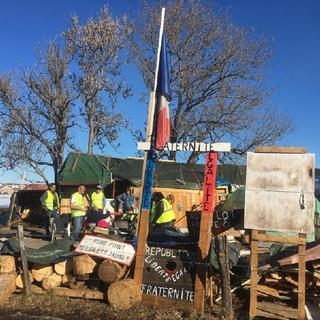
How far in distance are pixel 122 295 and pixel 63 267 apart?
5.45 feet

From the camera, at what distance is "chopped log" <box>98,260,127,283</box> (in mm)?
8805

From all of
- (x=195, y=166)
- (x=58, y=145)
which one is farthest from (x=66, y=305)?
(x=58, y=145)

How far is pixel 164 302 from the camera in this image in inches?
339

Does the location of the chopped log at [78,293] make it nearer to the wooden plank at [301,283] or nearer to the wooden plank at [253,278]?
the wooden plank at [253,278]

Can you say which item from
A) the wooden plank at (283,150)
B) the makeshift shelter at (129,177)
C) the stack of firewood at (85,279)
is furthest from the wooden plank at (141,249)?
the makeshift shelter at (129,177)

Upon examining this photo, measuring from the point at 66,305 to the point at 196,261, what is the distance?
7.93 ft

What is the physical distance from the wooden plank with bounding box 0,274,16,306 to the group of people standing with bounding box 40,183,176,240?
2.96m

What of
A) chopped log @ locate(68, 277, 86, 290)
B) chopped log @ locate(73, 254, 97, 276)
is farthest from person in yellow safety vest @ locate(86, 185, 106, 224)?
chopped log @ locate(73, 254, 97, 276)

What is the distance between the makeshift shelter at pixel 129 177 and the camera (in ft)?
70.1

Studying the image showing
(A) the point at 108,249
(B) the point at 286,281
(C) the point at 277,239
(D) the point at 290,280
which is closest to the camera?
(C) the point at 277,239

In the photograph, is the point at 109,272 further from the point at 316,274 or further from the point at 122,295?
the point at 316,274

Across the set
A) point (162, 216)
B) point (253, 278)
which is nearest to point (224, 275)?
point (253, 278)

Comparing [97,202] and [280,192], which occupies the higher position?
[280,192]

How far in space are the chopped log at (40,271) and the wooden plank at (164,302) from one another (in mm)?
2028
